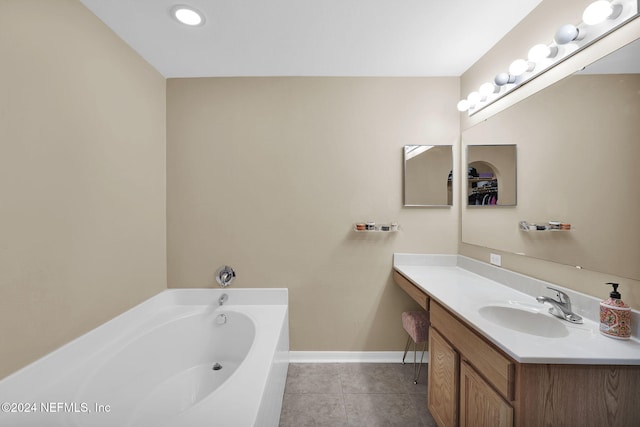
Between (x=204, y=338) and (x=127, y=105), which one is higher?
(x=127, y=105)

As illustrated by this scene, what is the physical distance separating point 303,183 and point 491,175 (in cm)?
142

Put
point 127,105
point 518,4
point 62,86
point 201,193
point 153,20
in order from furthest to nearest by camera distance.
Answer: point 201,193 → point 127,105 → point 153,20 → point 518,4 → point 62,86

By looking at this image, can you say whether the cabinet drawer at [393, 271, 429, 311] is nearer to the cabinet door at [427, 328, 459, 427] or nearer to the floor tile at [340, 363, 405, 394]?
the cabinet door at [427, 328, 459, 427]

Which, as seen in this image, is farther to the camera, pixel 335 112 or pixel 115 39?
pixel 335 112

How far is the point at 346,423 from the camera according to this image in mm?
1603

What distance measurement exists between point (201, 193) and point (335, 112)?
1.36 metres

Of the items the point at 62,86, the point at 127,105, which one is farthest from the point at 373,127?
the point at 62,86

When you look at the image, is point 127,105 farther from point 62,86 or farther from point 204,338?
point 204,338

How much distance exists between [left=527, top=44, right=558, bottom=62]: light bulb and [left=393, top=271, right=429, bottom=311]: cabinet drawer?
59.2 inches

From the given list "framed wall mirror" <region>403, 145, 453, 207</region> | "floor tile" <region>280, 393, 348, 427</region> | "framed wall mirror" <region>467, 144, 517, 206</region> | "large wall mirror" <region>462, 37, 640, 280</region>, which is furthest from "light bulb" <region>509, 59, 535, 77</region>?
"floor tile" <region>280, 393, 348, 427</region>

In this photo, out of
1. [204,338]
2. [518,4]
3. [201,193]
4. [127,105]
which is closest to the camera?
[518,4]

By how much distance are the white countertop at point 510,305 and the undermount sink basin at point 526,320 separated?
17 millimetres

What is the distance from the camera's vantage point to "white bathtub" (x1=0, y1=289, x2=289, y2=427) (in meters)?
1.04

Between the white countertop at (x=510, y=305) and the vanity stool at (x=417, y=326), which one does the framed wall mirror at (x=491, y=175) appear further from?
the vanity stool at (x=417, y=326)
